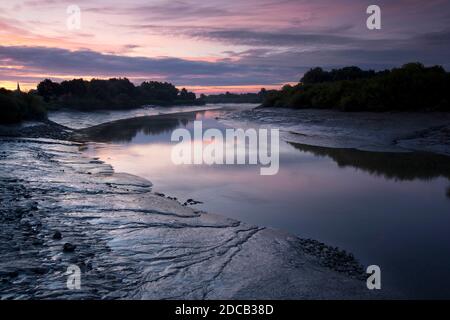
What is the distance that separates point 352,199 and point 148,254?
20.5 feet

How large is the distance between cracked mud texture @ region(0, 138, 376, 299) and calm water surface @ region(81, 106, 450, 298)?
0.82 meters

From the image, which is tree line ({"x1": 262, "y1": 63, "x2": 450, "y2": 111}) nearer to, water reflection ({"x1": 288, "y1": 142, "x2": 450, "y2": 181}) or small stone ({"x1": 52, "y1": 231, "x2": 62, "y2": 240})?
water reflection ({"x1": 288, "y1": 142, "x2": 450, "y2": 181})

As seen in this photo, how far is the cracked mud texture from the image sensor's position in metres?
5.96

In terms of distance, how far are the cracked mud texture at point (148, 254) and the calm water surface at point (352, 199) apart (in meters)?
0.82

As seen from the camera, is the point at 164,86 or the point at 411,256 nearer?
A: the point at 411,256

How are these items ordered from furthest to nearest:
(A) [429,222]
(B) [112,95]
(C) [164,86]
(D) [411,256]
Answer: (C) [164,86] → (B) [112,95] → (A) [429,222] → (D) [411,256]

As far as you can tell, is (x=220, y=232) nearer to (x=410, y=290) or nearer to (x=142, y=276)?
(x=142, y=276)

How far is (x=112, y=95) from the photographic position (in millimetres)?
90938

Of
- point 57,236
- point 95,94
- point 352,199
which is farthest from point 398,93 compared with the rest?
point 95,94

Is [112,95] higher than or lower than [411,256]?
higher

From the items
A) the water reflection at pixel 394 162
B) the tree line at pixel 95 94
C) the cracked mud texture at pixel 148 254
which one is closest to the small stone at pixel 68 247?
the cracked mud texture at pixel 148 254

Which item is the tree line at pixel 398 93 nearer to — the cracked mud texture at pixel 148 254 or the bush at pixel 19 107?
the bush at pixel 19 107

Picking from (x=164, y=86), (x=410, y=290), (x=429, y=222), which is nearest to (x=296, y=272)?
(x=410, y=290)
